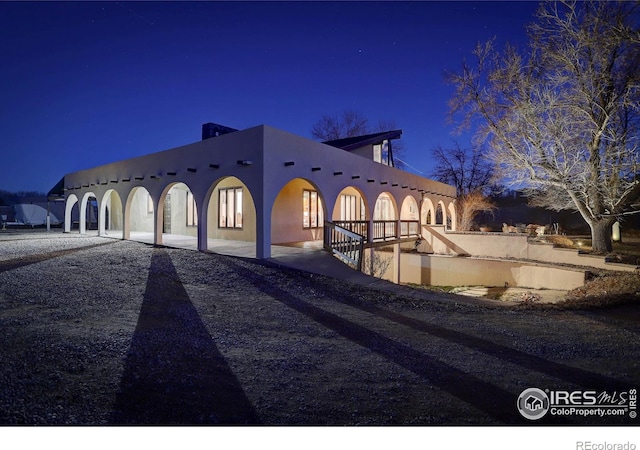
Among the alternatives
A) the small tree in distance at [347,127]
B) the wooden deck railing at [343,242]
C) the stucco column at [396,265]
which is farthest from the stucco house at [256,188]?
the small tree in distance at [347,127]

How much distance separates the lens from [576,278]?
34.9 feet

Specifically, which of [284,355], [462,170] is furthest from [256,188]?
[462,170]

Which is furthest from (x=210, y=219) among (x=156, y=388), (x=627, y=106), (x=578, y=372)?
(x=627, y=106)

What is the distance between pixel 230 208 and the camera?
13.2 meters

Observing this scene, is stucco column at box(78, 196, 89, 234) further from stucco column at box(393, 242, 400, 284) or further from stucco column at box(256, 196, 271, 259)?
stucco column at box(393, 242, 400, 284)

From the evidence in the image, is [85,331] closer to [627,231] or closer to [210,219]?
[210,219]

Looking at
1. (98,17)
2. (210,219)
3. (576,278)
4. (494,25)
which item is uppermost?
(494,25)

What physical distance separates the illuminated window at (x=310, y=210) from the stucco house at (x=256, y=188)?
44mm

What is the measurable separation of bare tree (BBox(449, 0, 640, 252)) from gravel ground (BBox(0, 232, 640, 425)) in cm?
903

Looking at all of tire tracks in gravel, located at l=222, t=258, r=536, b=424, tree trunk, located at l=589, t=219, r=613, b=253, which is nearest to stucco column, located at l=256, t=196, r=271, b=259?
tire tracks in gravel, located at l=222, t=258, r=536, b=424

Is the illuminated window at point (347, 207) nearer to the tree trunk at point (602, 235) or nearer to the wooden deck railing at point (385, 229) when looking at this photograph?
the wooden deck railing at point (385, 229)

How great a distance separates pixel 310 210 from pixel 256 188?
533cm

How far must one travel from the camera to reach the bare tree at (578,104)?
10656 millimetres

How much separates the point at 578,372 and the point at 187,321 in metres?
4.20
